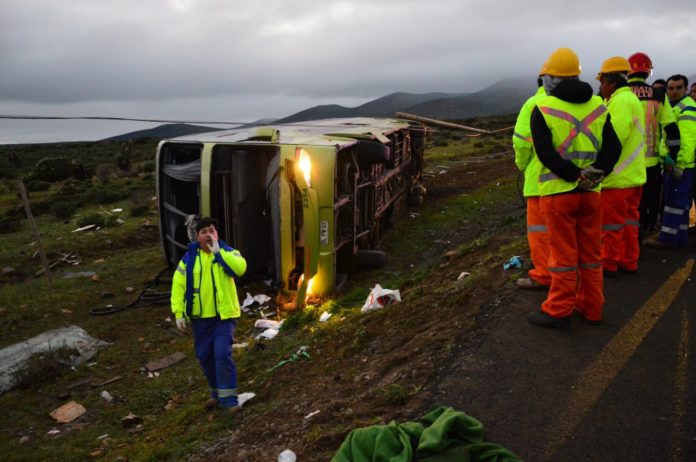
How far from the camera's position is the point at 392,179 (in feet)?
35.5

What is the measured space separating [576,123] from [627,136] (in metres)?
1.34

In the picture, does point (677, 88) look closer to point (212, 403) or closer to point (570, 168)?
point (570, 168)

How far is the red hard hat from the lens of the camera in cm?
540

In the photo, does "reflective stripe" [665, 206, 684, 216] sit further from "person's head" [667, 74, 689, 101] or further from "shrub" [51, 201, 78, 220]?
"shrub" [51, 201, 78, 220]

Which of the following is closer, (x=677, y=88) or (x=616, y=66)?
(x=616, y=66)

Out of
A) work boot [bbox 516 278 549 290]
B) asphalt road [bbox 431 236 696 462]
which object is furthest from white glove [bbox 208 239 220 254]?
work boot [bbox 516 278 549 290]

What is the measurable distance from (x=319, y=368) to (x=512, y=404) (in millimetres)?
1980

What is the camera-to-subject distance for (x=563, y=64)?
380 centimetres

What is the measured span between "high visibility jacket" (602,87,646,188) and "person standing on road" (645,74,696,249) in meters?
1.17

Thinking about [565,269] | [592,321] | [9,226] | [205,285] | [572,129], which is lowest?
[9,226]

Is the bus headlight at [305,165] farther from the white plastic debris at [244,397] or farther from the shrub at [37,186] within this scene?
the shrub at [37,186]

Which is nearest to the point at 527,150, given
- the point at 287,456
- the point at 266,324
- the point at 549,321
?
the point at 549,321

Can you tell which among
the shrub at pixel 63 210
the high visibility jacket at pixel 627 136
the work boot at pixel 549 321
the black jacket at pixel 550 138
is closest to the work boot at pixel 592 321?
the work boot at pixel 549 321

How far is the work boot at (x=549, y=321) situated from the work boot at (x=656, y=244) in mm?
2819
